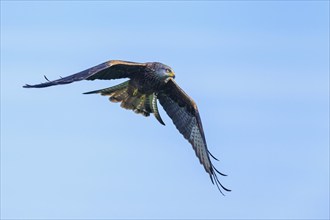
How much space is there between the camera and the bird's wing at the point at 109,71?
22931mm

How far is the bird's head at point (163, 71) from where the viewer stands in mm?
25377

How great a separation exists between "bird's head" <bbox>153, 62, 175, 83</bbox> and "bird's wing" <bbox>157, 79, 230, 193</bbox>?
102cm

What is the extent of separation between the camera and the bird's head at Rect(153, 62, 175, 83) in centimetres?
2538

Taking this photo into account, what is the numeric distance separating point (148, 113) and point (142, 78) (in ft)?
3.94

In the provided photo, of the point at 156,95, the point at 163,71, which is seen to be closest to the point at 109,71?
the point at 163,71

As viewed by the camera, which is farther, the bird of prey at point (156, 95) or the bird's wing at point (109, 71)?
the bird of prey at point (156, 95)

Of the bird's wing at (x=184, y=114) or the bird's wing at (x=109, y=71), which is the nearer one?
the bird's wing at (x=109, y=71)

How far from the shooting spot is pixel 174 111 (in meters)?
26.8

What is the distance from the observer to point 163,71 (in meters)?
25.4

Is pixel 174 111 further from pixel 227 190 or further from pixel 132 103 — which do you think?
pixel 227 190

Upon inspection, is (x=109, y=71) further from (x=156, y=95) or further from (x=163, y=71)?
(x=156, y=95)

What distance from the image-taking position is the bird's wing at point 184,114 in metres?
26.6

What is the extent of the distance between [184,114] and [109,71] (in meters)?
2.62

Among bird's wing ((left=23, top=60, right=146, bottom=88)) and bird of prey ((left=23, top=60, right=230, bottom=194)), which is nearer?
bird's wing ((left=23, top=60, right=146, bottom=88))
